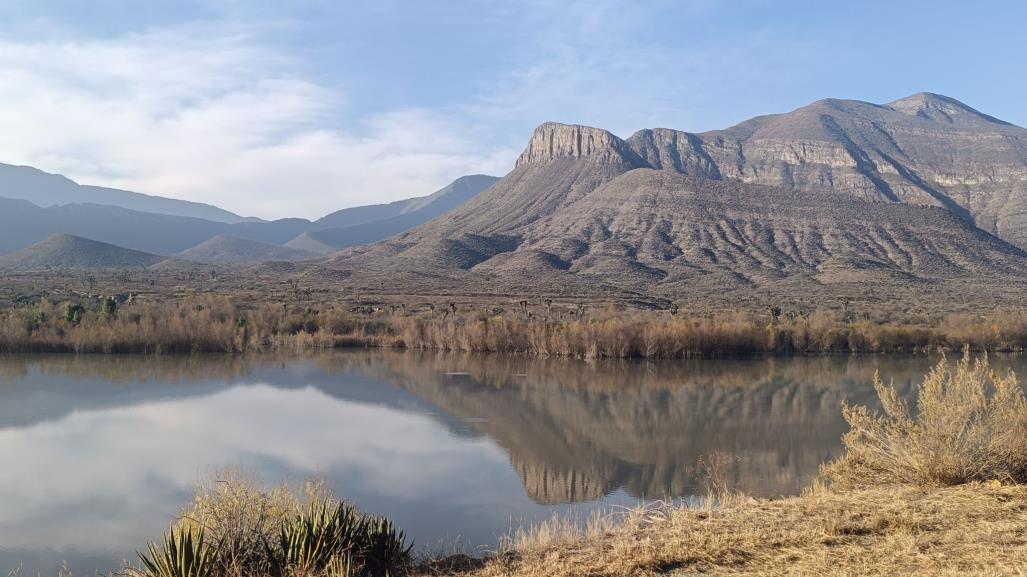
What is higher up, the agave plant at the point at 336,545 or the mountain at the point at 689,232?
the mountain at the point at 689,232

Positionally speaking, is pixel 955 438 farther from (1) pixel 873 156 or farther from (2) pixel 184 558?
(1) pixel 873 156

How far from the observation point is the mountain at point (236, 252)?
159 m

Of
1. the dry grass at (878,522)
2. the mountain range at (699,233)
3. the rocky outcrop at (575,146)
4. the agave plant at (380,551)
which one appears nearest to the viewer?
the dry grass at (878,522)

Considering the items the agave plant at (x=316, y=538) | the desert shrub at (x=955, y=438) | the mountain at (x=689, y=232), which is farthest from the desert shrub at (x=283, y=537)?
the mountain at (x=689, y=232)

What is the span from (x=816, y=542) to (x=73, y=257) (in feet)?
Answer: 377

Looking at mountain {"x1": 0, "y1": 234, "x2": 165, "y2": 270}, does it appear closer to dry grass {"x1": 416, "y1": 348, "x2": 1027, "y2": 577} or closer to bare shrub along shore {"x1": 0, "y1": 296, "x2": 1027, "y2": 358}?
bare shrub along shore {"x1": 0, "y1": 296, "x2": 1027, "y2": 358}

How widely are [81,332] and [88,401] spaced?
44.0 feet

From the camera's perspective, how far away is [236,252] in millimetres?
166125

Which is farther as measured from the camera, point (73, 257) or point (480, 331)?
point (73, 257)

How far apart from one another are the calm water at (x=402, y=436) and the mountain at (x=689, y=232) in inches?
1335

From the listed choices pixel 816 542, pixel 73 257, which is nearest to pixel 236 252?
pixel 73 257

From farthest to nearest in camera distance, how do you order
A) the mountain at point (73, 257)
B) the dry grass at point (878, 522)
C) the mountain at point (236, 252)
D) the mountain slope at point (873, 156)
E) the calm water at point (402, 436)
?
the mountain at point (236, 252)
the mountain slope at point (873, 156)
the mountain at point (73, 257)
the calm water at point (402, 436)
the dry grass at point (878, 522)

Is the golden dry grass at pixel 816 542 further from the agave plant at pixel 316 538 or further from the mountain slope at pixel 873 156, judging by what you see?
the mountain slope at pixel 873 156

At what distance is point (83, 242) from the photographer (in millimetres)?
111750
